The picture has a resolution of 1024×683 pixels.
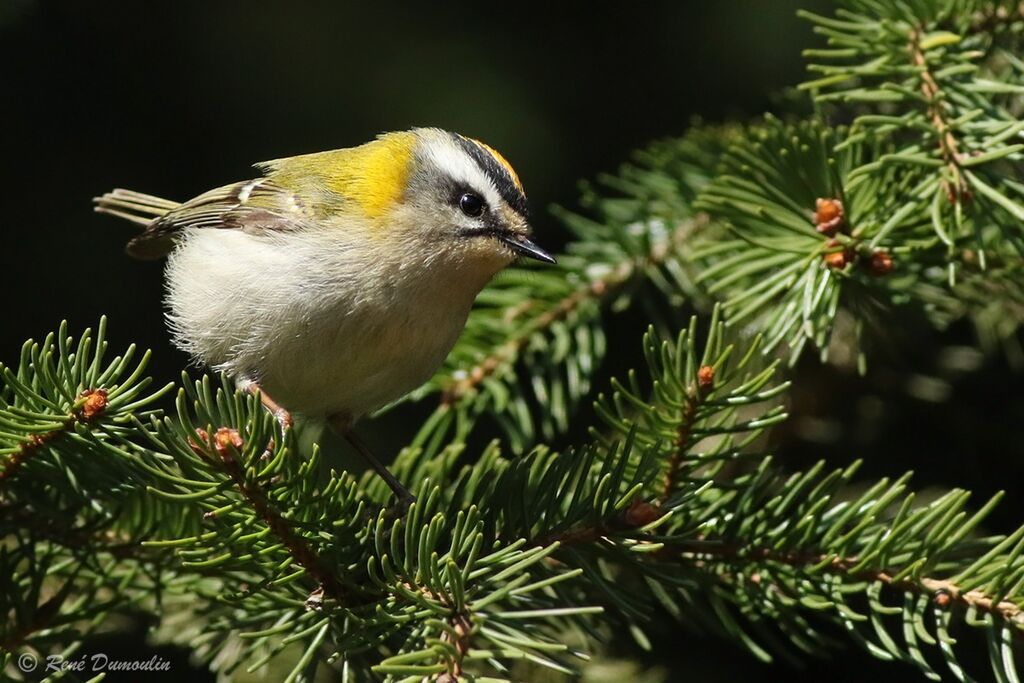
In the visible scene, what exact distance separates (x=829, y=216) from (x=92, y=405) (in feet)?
3.71

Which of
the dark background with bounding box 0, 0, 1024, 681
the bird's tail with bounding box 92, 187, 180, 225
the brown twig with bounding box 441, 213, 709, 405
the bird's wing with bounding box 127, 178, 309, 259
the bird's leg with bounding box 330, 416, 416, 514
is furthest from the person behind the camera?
the bird's tail with bounding box 92, 187, 180, 225

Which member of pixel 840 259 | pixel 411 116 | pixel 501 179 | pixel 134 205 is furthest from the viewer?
pixel 411 116

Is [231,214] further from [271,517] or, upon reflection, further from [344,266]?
[271,517]

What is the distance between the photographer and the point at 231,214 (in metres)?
2.33

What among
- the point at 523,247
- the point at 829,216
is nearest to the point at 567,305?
the point at 523,247

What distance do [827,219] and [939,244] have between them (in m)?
0.22

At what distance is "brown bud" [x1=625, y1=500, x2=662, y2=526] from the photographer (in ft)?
4.74

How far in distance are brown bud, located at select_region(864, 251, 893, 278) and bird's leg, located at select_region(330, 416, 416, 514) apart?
814 millimetres

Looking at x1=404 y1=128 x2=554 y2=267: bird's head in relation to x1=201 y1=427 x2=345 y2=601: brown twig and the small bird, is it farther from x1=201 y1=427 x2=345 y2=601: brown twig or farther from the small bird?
x1=201 y1=427 x2=345 y2=601: brown twig

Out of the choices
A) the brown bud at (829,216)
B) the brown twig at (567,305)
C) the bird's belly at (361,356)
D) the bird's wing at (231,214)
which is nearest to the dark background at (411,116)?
the bird's wing at (231,214)

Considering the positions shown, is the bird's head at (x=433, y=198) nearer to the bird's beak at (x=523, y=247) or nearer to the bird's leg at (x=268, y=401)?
the bird's beak at (x=523, y=247)

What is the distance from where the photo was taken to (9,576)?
1.54 meters

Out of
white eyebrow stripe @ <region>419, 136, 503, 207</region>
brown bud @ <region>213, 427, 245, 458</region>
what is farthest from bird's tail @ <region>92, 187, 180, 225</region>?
brown bud @ <region>213, 427, 245, 458</region>

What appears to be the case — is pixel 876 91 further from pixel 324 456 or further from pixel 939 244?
pixel 324 456
